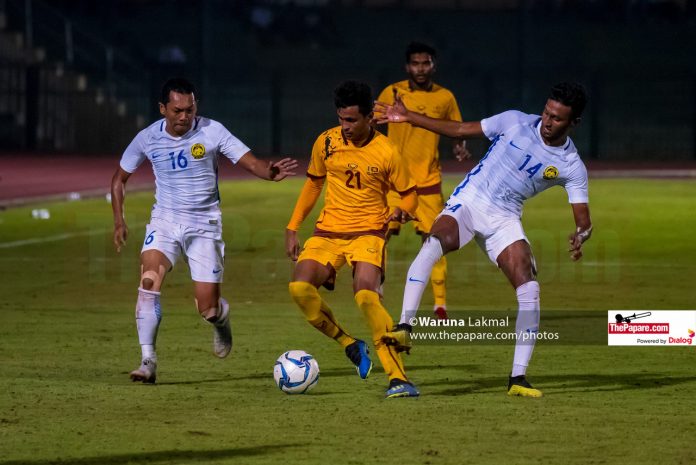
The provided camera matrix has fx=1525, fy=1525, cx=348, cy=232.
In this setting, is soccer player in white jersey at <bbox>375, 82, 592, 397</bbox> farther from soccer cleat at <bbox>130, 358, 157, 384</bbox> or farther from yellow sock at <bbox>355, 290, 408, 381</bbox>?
soccer cleat at <bbox>130, 358, 157, 384</bbox>

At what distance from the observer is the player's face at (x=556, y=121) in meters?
10.1

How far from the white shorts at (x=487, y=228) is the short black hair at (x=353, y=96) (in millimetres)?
1018

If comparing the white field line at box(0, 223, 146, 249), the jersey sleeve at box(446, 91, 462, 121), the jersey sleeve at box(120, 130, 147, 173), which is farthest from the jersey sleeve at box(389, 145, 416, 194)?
the white field line at box(0, 223, 146, 249)

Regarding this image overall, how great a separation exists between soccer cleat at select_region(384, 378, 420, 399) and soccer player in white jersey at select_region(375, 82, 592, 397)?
0.51m

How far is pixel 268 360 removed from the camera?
11875 mm

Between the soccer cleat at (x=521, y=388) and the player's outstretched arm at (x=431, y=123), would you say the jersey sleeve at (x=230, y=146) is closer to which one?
the player's outstretched arm at (x=431, y=123)

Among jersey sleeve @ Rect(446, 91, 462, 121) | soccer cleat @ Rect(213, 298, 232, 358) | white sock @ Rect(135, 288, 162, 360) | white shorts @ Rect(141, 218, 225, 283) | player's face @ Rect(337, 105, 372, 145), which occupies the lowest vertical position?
soccer cleat @ Rect(213, 298, 232, 358)

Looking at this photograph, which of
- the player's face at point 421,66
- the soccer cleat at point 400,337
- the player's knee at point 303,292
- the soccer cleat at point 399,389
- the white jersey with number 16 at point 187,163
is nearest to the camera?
the soccer cleat at point 400,337

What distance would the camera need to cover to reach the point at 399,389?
33.0 feet

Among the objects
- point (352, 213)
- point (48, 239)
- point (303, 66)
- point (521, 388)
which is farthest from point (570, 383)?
point (303, 66)

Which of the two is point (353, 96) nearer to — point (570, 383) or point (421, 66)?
point (570, 383)

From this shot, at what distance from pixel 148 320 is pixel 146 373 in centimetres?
42

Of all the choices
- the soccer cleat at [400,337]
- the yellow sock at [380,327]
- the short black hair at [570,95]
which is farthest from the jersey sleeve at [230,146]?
the short black hair at [570,95]

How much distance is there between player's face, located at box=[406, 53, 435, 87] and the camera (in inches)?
559
